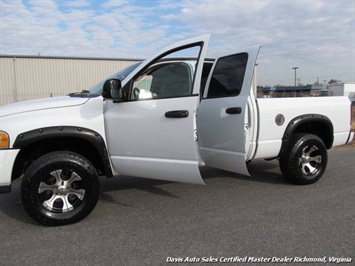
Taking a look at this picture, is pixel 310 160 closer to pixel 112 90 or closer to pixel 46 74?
pixel 112 90

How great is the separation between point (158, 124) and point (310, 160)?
2.77 meters

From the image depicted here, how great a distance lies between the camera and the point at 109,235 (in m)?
3.69

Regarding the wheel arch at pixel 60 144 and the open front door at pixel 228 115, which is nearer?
the wheel arch at pixel 60 144

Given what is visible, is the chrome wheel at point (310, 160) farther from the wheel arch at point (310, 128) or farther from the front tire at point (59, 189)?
the front tire at point (59, 189)

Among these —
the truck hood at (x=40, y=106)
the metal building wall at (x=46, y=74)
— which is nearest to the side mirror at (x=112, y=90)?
the truck hood at (x=40, y=106)

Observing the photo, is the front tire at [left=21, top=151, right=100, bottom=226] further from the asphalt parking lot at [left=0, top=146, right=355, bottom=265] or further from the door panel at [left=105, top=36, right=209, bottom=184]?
the door panel at [left=105, top=36, right=209, bottom=184]

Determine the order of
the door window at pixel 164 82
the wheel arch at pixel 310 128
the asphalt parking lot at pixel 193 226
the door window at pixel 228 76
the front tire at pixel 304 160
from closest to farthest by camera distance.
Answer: the asphalt parking lot at pixel 193 226, the door window at pixel 164 82, the door window at pixel 228 76, the wheel arch at pixel 310 128, the front tire at pixel 304 160

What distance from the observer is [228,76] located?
5.23 m

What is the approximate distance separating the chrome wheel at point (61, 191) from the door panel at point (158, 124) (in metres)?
0.52

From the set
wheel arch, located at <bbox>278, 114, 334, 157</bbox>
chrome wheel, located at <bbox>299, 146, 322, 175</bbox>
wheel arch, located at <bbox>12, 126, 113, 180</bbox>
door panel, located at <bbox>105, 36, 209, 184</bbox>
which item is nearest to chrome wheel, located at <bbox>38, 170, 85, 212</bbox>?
wheel arch, located at <bbox>12, 126, 113, 180</bbox>

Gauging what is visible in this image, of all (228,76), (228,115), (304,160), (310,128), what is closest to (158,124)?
(228,115)

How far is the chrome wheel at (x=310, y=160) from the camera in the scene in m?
5.40

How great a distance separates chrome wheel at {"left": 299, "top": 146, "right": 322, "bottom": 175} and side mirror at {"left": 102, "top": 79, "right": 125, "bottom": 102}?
3.04 meters

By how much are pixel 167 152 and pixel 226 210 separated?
3.53 ft
